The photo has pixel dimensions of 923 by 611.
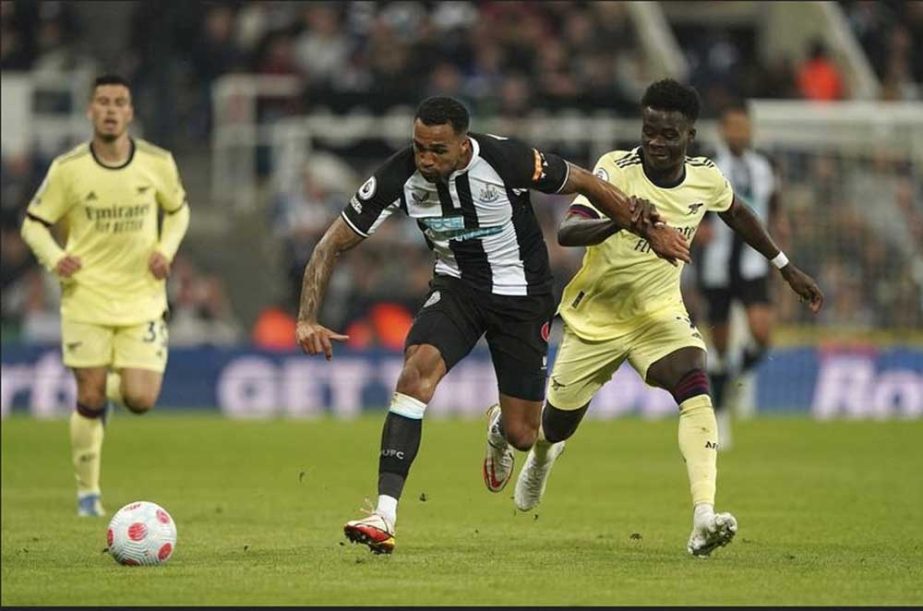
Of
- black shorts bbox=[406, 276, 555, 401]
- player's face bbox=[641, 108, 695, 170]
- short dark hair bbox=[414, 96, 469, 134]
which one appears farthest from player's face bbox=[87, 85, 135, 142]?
player's face bbox=[641, 108, 695, 170]

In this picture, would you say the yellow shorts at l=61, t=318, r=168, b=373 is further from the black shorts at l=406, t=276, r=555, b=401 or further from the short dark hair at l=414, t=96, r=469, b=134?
the short dark hair at l=414, t=96, r=469, b=134

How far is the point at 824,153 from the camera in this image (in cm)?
2677

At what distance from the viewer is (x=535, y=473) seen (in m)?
11.8

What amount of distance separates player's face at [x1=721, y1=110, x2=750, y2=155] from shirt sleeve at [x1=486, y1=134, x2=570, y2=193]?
7.47 m

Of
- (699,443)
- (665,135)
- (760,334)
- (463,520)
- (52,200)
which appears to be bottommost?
(463,520)

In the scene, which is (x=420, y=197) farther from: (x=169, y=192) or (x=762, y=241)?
(x=169, y=192)

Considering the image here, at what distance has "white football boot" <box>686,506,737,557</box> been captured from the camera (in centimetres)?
966

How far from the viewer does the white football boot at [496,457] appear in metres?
11.6

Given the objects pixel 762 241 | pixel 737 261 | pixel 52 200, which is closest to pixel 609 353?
pixel 762 241

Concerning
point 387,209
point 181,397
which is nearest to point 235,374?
point 181,397

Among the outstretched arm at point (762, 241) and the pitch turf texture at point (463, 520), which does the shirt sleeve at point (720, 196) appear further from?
the pitch turf texture at point (463, 520)

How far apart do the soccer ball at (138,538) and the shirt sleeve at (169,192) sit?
4.49 metres

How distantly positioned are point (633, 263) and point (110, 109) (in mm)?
4214

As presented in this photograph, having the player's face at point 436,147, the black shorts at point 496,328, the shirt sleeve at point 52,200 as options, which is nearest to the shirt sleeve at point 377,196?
the player's face at point 436,147
